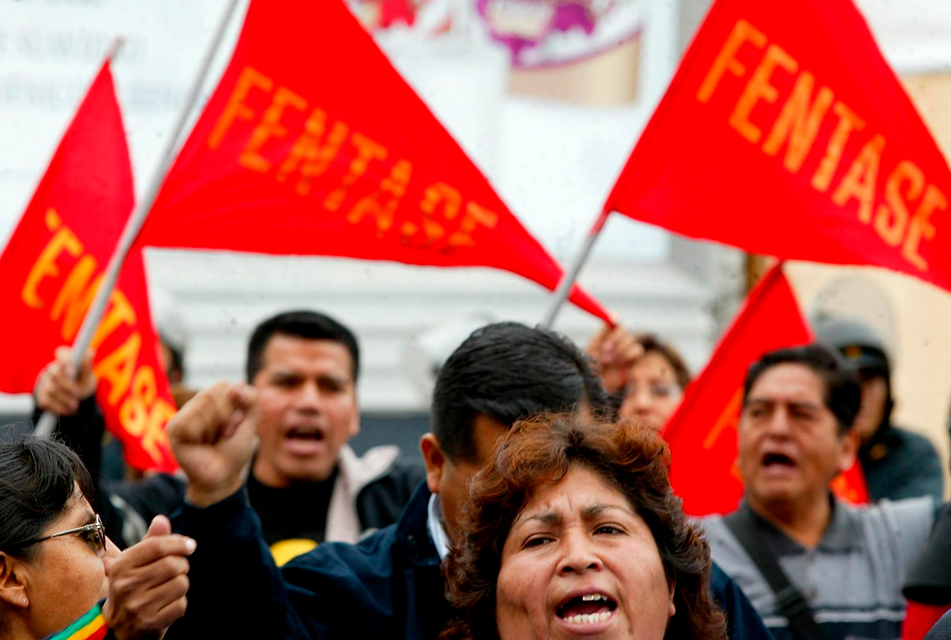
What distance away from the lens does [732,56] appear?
4188 millimetres

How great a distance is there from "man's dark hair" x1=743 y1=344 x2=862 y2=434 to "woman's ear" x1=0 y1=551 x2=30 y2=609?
2355 mm

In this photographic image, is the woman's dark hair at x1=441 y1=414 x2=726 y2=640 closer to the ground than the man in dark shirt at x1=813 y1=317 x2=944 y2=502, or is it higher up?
closer to the ground

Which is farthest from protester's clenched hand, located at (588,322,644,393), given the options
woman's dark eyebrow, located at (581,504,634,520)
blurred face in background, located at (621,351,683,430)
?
woman's dark eyebrow, located at (581,504,634,520)

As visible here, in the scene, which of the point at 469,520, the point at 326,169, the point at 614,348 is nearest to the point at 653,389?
the point at 614,348

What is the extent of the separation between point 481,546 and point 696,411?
7.11 feet

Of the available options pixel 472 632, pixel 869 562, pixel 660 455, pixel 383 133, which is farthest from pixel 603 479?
pixel 383 133

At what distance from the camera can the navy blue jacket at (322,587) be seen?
112 inches

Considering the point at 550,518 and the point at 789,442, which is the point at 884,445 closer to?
the point at 789,442

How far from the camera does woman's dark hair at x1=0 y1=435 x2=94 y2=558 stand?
2543mm

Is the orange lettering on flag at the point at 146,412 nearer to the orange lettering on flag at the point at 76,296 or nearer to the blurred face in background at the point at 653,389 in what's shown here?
the orange lettering on flag at the point at 76,296

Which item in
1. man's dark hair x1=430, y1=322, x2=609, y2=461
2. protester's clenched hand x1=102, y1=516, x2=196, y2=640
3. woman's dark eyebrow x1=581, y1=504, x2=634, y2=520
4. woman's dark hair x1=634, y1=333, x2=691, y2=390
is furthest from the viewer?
woman's dark hair x1=634, y1=333, x2=691, y2=390

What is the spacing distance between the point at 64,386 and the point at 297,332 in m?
0.90

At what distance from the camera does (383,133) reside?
4246 millimetres

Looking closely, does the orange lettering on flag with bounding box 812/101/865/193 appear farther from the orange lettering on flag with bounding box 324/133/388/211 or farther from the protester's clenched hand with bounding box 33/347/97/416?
the protester's clenched hand with bounding box 33/347/97/416
